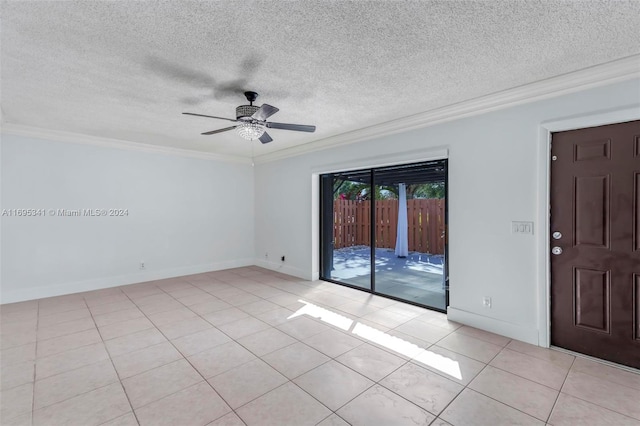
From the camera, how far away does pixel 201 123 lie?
4035 millimetres

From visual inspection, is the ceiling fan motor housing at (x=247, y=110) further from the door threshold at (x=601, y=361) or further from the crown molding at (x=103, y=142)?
the door threshold at (x=601, y=361)

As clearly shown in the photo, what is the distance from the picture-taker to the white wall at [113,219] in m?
4.34

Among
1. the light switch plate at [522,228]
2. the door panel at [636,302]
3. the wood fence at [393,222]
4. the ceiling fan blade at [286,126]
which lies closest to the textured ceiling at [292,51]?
the ceiling fan blade at [286,126]

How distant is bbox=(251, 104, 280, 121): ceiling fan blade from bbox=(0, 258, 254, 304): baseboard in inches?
166

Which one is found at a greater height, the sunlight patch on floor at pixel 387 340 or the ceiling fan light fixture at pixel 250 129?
the ceiling fan light fixture at pixel 250 129

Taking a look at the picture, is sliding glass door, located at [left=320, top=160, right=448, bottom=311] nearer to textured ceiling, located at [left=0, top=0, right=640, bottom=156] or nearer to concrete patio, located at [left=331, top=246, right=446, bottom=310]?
concrete patio, located at [left=331, top=246, right=446, bottom=310]

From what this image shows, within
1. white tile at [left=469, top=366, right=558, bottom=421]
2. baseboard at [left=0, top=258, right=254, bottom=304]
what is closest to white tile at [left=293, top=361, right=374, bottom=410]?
white tile at [left=469, top=366, right=558, bottom=421]

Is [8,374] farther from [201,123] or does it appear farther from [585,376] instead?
[585,376]

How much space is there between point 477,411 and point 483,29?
102 inches

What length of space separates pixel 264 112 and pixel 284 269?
12.9 feet

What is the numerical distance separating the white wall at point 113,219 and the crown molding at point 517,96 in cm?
337

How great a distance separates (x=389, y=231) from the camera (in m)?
6.95

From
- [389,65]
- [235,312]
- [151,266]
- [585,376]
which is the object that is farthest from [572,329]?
[151,266]

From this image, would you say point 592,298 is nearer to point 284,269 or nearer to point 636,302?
point 636,302
